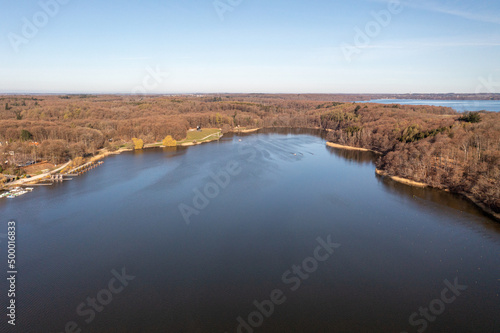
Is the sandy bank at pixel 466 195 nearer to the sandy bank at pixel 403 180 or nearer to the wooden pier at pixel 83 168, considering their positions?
the sandy bank at pixel 403 180

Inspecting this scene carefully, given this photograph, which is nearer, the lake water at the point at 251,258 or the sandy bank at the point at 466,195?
the lake water at the point at 251,258

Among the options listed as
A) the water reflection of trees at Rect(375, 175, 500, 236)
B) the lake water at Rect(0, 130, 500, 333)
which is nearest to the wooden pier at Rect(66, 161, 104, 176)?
the lake water at Rect(0, 130, 500, 333)

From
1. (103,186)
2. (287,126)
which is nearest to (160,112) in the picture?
(287,126)

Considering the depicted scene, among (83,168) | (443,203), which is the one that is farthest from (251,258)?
(83,168)

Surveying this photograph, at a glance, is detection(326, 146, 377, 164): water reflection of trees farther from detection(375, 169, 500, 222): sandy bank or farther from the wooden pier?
the wooden pier

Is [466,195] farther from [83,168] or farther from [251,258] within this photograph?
[83,168]

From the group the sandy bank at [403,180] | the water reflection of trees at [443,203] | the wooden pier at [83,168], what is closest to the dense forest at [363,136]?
the sandy bank at [403,180]

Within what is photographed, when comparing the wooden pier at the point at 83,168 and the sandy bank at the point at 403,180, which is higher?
the sandy bank at the point at 403,180
